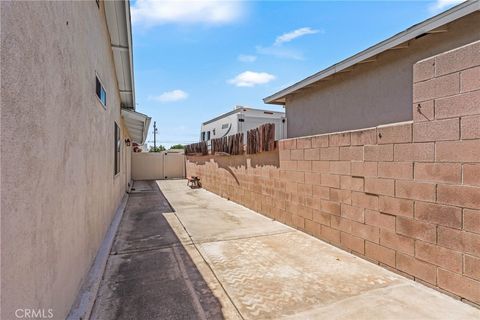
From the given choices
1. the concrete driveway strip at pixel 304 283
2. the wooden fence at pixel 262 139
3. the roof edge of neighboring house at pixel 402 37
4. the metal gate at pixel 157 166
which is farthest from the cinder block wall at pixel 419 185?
the metal gate at pixel 157 166

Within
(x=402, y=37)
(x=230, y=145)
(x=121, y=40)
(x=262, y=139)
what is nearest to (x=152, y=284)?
(x=262, y=139)

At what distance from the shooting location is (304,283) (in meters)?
3.08

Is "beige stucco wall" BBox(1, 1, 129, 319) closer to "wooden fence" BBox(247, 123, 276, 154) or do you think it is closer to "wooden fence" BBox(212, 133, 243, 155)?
"wooden fence" BBox(247, 123, 276, 154)

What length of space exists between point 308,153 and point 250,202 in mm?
3160

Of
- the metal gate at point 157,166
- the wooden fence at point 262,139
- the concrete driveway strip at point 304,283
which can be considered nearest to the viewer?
the concrete driveway strip at point 304,283

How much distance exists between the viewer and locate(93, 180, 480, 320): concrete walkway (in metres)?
2.51

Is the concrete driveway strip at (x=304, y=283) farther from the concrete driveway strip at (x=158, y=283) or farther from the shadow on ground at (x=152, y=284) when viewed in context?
the shadow on ground at (x=152, y=284)

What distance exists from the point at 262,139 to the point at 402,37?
355 centimetres

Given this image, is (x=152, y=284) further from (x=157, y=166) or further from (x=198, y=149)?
(x=157, y=166)

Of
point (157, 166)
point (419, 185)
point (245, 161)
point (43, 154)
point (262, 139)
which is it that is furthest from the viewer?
point (157, 166)

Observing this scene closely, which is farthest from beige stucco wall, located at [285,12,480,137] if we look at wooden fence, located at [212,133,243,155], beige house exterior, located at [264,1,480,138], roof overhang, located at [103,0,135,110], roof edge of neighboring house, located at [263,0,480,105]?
roof overhang, located at [103,0,135,110]

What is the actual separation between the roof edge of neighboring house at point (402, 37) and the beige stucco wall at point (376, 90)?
0.20 meters

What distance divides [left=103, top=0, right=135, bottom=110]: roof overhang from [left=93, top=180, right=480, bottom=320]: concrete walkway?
403cm

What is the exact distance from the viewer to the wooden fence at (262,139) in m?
6.42
